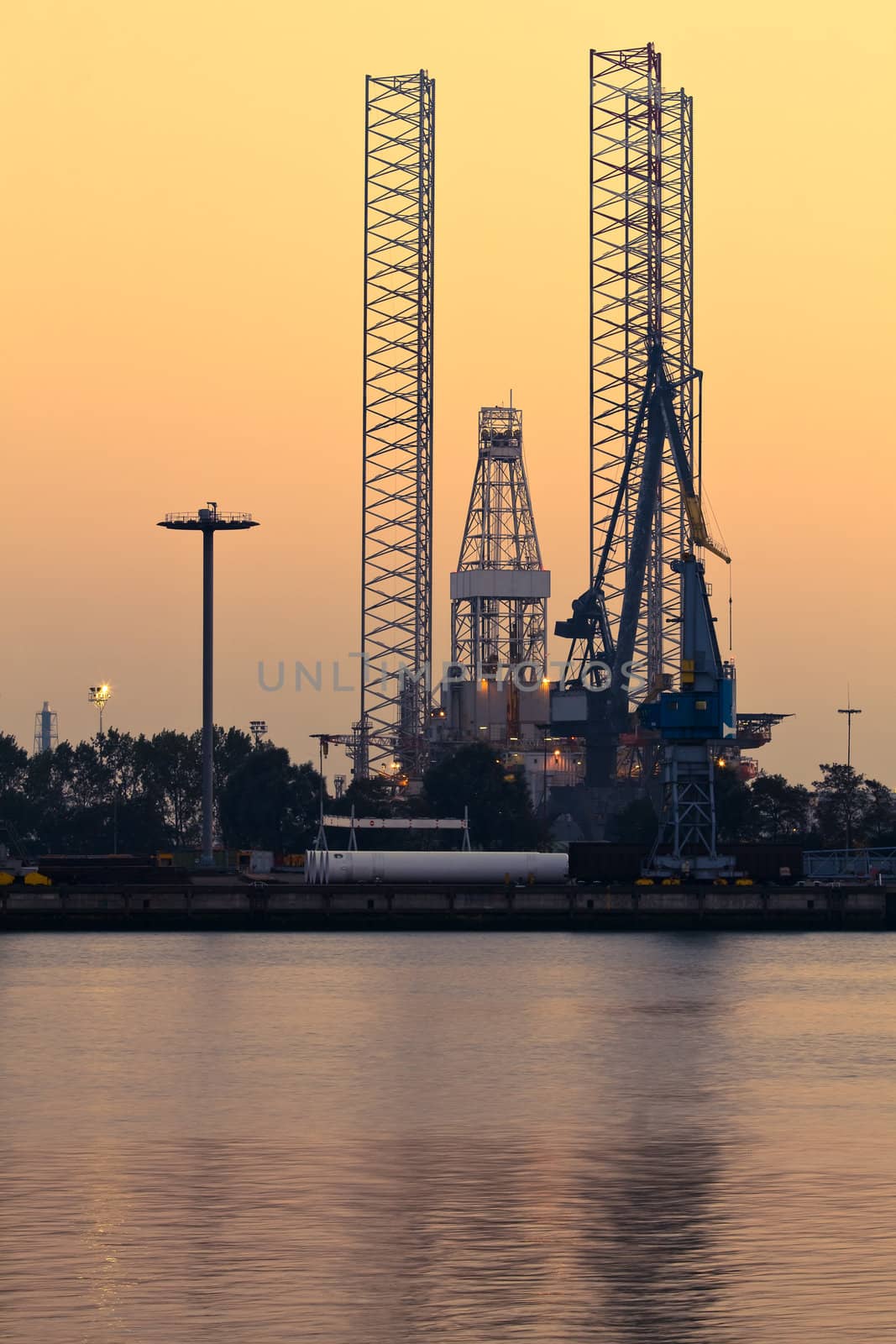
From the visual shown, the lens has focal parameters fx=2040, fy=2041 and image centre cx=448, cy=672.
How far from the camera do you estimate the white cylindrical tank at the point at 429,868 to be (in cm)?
16562

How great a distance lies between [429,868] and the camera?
543 ft

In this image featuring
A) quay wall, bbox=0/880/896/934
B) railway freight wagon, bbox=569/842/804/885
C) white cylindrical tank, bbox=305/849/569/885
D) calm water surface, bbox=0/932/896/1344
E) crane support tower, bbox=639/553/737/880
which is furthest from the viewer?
white cylindrical tank, bbox=305/849/569/885

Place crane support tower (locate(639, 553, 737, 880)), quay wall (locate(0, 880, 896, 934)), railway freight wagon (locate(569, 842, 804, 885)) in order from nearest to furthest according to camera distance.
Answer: crane support tower (locate(639, 553, 737, 880)) < quay wall (locate(0, 880, 896, 934)) < railway freight wagon (locate(569, 842, 804, 885))

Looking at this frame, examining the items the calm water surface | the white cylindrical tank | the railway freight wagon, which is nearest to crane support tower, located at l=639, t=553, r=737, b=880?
the railway freight wagon

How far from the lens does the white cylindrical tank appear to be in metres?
166

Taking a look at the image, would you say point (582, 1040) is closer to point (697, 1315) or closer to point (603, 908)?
point (697, 1315)

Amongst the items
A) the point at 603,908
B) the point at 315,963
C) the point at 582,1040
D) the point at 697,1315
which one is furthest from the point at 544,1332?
the point at 603,908

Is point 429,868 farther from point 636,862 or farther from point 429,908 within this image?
point 636,862

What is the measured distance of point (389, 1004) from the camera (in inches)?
3807

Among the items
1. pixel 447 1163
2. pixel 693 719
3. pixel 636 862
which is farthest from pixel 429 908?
pixel 447 1163

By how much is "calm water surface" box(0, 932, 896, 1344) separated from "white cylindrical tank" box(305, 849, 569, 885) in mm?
55958

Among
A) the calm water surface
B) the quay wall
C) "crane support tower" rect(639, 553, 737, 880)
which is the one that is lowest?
the calm water surface

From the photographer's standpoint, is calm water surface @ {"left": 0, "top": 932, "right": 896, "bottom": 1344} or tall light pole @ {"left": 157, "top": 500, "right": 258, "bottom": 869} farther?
tall light pole @ {"left": 157, "top": 500, "right": 258, "bottom": 869}

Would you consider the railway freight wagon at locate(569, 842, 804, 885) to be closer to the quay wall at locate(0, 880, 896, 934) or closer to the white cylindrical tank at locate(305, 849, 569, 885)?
the quay wall at locate(0, 880, 896, 934)
